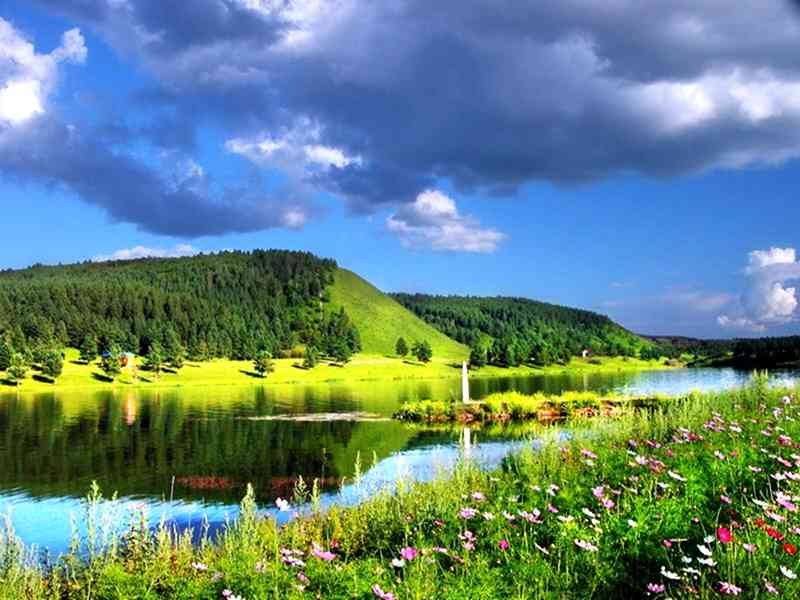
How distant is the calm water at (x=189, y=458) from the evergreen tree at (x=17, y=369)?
191 feet

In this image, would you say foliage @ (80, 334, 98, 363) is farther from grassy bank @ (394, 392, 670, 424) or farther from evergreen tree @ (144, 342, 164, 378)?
grassy bank @ (394, 392, 670, 424)

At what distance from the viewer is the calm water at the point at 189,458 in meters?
25.2

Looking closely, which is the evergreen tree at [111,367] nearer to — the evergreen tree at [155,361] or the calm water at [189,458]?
the evergreen tree at [155,361]

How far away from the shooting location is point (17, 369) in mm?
125875

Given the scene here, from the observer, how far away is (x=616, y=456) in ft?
46.7

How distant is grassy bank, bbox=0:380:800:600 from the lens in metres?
7.95

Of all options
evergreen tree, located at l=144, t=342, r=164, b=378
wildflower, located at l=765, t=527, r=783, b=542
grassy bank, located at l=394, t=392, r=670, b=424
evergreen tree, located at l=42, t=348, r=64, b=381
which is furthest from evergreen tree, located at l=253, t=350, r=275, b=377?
wildflower, located at l=765, t=527, r=783, b=542

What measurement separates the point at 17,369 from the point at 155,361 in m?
30.2

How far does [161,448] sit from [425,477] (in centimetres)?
2438

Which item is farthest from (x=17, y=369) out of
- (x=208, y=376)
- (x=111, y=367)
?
(x=208, y=376)

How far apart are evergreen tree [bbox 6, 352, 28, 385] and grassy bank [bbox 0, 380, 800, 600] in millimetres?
126202

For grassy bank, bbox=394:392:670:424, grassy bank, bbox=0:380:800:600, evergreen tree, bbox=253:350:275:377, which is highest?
evergreen tree, bbox=253:350:275:377

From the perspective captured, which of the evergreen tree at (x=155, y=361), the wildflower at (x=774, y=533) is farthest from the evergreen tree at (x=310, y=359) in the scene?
the wildflower at (x=774, y=533)

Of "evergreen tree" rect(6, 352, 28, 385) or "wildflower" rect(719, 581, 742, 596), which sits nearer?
"wildflower" rect(719, 581, 742, 596)
